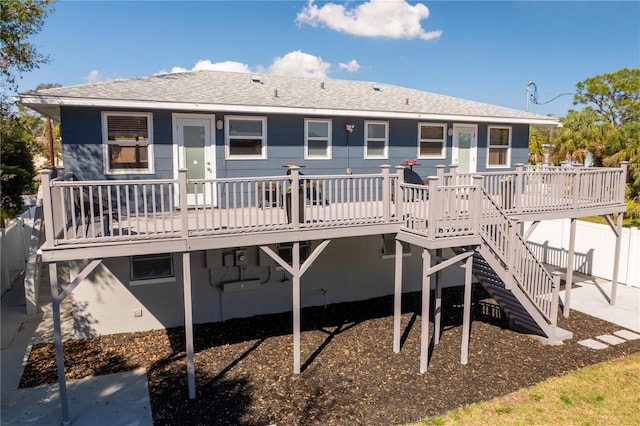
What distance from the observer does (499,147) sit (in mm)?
13195

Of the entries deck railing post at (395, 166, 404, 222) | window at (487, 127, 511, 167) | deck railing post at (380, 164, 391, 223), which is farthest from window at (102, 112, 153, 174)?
window at (487, 127, 511, 167)

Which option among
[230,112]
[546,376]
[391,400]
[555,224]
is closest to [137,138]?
[230,112]

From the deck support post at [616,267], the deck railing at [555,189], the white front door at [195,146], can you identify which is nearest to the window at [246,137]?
the white front door at [195,146]

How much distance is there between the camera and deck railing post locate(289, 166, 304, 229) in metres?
7.36

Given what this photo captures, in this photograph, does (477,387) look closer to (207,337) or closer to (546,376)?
(546,376)

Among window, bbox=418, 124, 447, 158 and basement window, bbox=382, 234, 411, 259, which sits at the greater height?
window, bbox=418, 124, 447, 158

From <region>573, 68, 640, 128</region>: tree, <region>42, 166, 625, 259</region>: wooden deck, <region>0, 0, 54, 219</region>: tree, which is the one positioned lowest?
<region>42, 166, 625, 259</region>: wooden deck

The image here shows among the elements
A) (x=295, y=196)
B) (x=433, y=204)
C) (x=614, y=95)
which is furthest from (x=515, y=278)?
(x=614, y=95)

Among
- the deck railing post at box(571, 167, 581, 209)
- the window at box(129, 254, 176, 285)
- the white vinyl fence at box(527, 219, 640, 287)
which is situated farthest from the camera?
the white vinyl fence at box(527, 219, 640, 287)

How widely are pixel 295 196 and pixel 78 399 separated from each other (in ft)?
15.9

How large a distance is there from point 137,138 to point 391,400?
7241mm

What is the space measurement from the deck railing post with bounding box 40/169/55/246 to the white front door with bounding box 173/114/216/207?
11.8ft

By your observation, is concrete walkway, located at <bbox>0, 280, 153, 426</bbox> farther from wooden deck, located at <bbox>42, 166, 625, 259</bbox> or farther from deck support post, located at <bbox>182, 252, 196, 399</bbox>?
wooden deck, located at <bbox>42, 166, 625, 259</bbox>

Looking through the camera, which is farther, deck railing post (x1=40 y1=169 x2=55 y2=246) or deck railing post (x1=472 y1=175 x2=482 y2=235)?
deck railing post (x1=472 y1=175 x2=482 y2=235)
